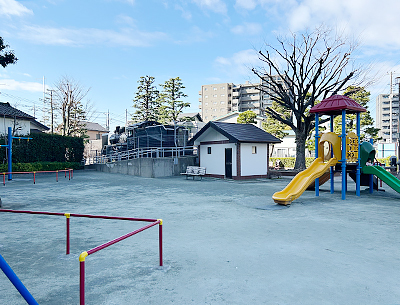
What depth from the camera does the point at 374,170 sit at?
42.0 ft

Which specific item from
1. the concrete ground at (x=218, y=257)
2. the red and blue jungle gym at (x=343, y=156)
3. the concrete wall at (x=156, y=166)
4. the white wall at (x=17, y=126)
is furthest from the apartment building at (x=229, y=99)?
the concrete ground at (x=218, y=257)

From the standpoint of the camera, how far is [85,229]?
24.3 ft

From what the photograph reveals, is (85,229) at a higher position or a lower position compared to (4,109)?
lower

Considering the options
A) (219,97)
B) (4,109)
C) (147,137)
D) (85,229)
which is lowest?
(85,229)

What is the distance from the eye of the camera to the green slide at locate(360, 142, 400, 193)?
1222cm

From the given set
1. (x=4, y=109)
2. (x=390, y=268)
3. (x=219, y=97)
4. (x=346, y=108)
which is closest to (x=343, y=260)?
(x=390, y=268)

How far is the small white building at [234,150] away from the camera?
69.3ft

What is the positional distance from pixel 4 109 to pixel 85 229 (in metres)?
27.9

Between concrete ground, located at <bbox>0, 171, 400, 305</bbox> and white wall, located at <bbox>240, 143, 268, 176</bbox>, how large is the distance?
37.9 ft

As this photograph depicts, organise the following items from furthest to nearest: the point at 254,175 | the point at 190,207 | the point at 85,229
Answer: the point at 254,175 → the point at 190,207 → the point at 85,229

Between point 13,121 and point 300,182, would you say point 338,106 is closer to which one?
point 300,182

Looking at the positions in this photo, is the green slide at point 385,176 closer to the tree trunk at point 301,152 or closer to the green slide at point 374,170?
the green slide at point 374,170

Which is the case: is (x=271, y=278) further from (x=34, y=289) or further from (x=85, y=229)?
(x=85, y=229)

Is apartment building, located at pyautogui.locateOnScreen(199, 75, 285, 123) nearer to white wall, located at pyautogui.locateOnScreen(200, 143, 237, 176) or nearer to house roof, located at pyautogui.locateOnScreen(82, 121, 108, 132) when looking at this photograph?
house roof, located at pyautogui.locateOnScreen(82, 121, 108, 132)
